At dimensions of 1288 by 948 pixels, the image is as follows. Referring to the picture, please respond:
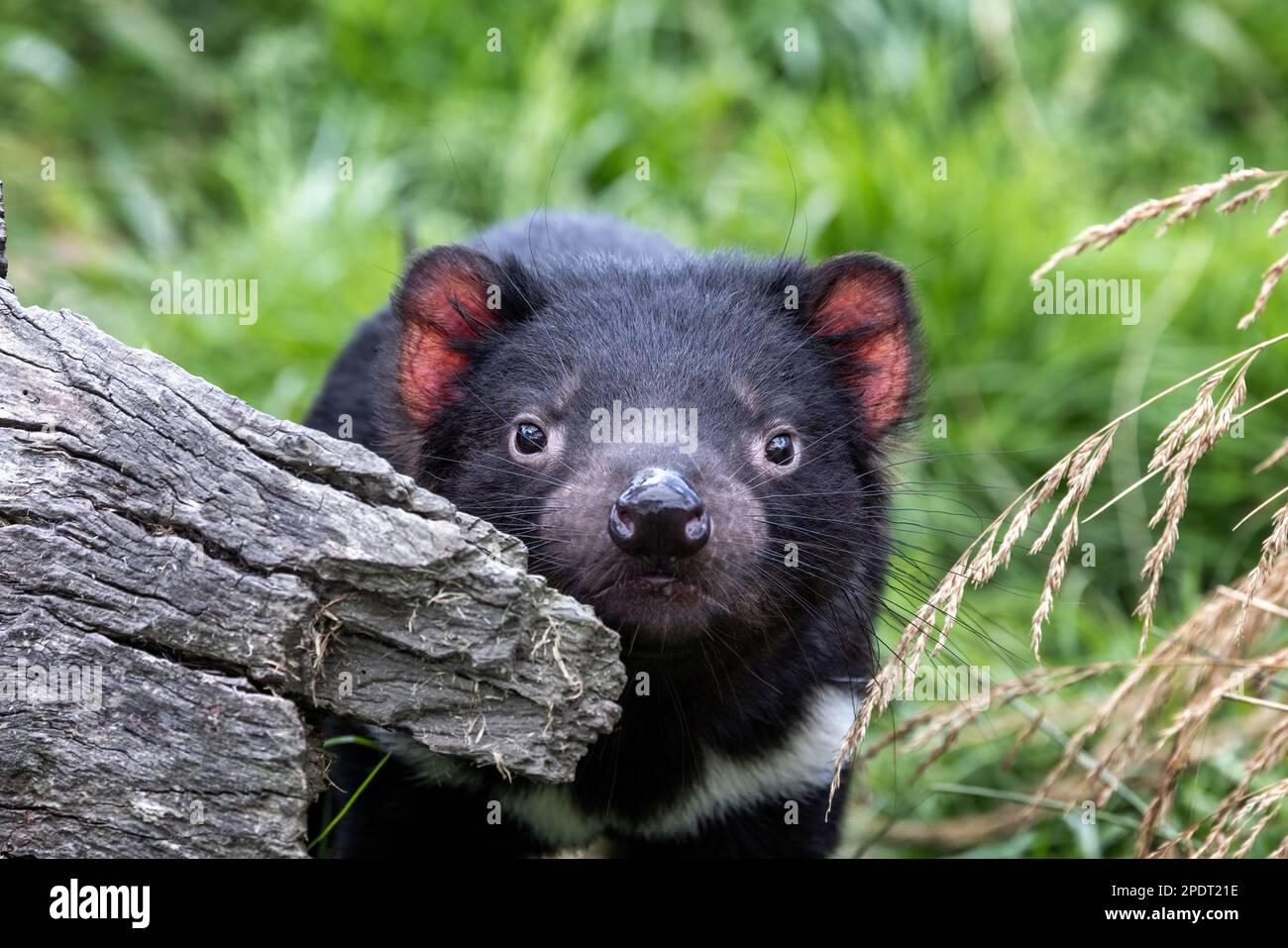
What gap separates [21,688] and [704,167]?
4.83m

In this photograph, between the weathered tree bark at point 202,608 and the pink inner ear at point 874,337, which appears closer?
the weathered tree bark at point 202,608

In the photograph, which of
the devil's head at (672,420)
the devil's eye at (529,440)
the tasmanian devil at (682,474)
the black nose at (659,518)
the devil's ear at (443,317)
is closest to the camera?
the black nose at (659,518)

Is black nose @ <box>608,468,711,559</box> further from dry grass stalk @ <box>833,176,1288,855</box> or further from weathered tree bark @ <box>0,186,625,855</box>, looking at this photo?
dry grass stalk @ <box>833,176,1288,855</box>

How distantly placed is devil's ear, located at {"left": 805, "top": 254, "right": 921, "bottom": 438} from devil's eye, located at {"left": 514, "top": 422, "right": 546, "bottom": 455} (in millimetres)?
759

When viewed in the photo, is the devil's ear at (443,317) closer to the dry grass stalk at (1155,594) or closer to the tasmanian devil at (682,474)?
the tasmanian devil at (682,474)

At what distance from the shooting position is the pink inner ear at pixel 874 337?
3.39 meters

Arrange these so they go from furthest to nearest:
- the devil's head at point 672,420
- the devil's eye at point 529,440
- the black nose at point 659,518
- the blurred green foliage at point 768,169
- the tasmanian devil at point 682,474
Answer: the blurred green foliage at point 768,169
the devil's eye at point 529,440
the tasmanian devil at point 682,474
the devil's head at point 672,420
the black nose at point 659,518

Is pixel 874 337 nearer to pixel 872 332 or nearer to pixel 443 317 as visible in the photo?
pixel 872 332

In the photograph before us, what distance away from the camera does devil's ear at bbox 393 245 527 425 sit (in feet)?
10.7

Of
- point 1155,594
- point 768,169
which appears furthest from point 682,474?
point 768,169

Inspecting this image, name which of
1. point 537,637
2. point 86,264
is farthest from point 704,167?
point 537,637

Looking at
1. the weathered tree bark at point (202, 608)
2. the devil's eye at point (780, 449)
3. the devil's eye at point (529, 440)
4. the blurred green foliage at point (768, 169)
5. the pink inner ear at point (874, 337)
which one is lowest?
the weathered tree bark at point (202, 608)

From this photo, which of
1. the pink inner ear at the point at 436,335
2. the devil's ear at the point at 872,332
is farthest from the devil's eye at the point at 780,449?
the pink inner ear at the point at 436,335
